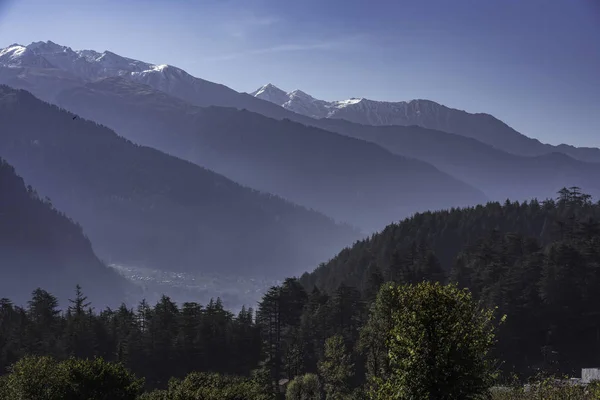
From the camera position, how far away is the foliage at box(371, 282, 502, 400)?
36469mm

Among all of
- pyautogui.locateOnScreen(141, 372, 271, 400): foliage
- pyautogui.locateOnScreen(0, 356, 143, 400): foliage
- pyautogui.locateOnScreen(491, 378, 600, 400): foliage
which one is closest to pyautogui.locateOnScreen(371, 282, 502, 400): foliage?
pyautogui.locateOnScreen(491, 378, 600, 400): foliage

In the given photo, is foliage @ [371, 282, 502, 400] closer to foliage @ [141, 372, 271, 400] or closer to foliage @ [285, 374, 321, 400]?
foliage @ [141, 372, 271, 400]

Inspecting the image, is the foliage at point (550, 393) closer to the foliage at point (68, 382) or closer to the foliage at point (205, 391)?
the foliage at point (205, 391)

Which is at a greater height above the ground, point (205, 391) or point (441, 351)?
point (441, 351)

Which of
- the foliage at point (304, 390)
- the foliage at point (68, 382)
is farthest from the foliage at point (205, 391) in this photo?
the foliage at point (304, 390)

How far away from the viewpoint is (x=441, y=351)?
36344 mm

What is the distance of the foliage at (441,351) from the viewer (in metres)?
36.5

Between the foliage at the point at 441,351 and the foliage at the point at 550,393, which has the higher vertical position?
the foliage at the point at 441,351

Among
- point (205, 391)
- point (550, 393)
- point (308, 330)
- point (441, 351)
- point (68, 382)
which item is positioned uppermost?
point (441, 351)

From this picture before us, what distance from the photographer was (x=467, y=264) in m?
167

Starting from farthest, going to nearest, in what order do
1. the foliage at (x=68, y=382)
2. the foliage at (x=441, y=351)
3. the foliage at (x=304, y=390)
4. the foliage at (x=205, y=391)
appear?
the foliage at (x=304, y=390) → the foliage at (x=205, y=391) → the foliage at (x=68, y=382) → the foliage at (x=441, y=351)

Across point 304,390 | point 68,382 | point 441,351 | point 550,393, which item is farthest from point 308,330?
point 441,351

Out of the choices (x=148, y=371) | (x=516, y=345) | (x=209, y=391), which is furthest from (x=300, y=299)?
(x=209, y=391)

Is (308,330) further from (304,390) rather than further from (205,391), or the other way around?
(205,391)
